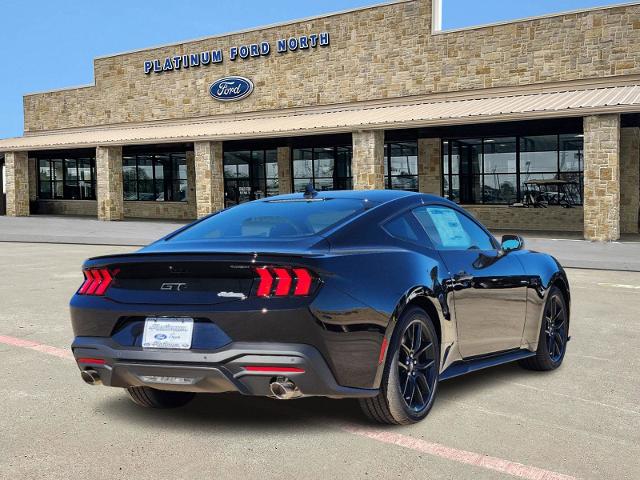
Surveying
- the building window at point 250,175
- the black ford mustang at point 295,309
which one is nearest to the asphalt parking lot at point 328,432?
the black ford mustang at point 295,309

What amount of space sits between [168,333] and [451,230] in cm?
231

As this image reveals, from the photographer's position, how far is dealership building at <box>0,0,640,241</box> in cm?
2442

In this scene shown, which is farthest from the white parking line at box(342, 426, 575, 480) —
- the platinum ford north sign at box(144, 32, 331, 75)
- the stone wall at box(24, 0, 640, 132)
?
the platinum ford north sign at box(144, 32, 331, 75)

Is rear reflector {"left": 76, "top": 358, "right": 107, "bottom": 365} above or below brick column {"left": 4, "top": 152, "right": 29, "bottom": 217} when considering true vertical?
below

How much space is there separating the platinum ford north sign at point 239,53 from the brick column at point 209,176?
5.23 m

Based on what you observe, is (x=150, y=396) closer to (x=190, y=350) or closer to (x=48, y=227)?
(x=190, y=350)

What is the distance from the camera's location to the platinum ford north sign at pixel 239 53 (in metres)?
31.3

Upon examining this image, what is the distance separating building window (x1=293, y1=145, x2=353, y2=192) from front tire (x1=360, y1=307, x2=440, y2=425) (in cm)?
2683

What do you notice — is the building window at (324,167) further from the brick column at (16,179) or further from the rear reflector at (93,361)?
the rear reflector at (93,361)

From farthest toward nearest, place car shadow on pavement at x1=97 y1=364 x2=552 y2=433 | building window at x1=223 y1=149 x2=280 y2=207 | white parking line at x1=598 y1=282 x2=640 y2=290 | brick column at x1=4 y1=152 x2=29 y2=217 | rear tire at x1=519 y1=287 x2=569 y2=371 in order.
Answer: brick column at x1=4 y1=152 x2=29 y2=217, building window at x1=223 y1=149 x2=280 y2=207, white parking line at x1=598 y1=282 x2=640 y2=290, rear tire at x1=519 y1=287 x2=569 y2=371, car shadow on pavement at x1=97 y1=364 x2=552 y2=433

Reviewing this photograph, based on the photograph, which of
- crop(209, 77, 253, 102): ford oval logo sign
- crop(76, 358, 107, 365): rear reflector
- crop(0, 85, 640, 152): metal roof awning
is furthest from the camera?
crop(209, 77, 253, 102): ford oval logo sign

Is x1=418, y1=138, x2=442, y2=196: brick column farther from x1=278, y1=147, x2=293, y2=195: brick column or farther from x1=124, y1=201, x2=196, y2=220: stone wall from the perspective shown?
x1=124, y1=201, x2=196, y2=220: stone wall

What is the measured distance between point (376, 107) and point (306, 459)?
26416 mm

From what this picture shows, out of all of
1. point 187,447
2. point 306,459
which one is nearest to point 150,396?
point 187,447
